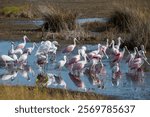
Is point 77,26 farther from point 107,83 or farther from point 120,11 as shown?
point 107,83

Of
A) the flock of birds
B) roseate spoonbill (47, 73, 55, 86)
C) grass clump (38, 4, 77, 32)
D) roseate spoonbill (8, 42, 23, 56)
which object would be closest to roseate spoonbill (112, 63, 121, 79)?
the flock of birds

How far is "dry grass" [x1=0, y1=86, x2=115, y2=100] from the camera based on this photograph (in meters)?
12.0

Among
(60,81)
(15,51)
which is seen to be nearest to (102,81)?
(60,81)

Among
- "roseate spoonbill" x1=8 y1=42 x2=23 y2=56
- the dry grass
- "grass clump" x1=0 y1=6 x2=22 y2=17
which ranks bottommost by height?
"grass clump" x1=0 y1=6 x2=22 y2=17

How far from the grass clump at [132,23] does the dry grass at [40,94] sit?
26.1ft

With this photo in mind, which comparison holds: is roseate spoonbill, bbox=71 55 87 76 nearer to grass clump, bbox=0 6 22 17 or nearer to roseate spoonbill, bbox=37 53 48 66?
roseate spoonbill, bbox=37 53 48 66

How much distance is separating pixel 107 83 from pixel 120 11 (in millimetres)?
11792

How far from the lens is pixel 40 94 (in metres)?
12.9

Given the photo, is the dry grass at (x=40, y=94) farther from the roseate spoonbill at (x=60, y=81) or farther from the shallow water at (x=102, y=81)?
the roseate spoonbill at (x=60, y=81)

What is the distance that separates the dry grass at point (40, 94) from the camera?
12.0 metres

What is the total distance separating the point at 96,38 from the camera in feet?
82.3

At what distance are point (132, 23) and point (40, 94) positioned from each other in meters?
11.5

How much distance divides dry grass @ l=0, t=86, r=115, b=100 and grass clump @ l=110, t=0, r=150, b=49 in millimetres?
7945

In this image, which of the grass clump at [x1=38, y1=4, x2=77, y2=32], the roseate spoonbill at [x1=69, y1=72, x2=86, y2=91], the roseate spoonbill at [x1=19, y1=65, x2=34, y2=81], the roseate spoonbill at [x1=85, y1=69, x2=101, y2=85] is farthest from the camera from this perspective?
the grass clump at [x1=38, y1=4, x2=77, y2=32]
